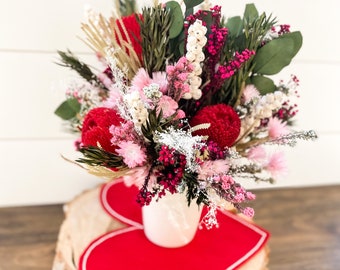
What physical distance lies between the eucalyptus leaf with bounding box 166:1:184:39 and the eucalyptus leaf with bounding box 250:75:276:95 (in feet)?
0.52

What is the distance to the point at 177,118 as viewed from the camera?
62 centimetres

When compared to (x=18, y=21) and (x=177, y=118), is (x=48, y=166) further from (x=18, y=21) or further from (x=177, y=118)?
(x=177, y=118)

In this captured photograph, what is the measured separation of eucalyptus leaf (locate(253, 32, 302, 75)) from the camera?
2.15 ft

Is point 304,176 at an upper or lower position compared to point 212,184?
lower

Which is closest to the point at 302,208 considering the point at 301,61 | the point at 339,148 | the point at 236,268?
the point at 339,148

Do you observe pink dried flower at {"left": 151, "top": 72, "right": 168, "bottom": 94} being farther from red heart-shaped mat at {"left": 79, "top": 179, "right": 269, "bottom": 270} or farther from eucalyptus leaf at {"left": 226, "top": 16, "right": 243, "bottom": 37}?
red heart-shaped mat at {"left": 79, "top": 179, "right": 269, "bottom": 270}

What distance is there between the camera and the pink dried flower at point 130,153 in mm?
580

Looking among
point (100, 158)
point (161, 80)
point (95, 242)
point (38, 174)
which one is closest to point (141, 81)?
point (161, 80)

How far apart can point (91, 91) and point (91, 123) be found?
0.16m

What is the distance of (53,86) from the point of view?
1.04m

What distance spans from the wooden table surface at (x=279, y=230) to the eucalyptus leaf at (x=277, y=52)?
0.57 m

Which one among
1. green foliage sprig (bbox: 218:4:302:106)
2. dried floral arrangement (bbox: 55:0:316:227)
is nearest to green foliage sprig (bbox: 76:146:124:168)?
dried floral arrangement (bbox: 55:0:316:227)

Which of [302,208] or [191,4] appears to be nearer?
[191,4]

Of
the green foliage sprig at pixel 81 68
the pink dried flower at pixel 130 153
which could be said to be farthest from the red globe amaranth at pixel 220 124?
the green foliage sprig at pixel 81 68
